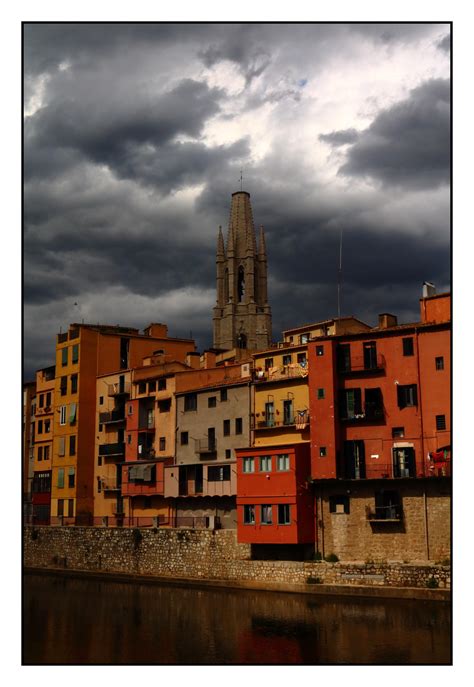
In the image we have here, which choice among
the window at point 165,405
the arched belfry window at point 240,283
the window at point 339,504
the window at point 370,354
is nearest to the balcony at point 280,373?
the window at point 370,354

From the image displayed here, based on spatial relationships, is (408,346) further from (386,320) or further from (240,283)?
(240,283)

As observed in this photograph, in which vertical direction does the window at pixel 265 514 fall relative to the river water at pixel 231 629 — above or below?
above

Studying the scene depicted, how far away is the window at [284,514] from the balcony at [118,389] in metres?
21.3

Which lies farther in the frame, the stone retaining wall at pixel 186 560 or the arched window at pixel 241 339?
the arched window at pixel 241 339

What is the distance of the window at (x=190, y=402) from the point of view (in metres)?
55.5

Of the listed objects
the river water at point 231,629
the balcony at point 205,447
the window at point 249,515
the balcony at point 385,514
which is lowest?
the river water at point 231,629

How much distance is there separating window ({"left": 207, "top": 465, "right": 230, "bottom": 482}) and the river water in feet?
28.9

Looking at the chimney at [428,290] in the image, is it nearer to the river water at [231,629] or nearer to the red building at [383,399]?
the red building at [383,399]

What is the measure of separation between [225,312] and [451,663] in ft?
421

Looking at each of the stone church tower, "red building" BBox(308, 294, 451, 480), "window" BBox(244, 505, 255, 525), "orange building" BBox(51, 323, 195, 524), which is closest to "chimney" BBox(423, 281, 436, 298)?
"red building" BBox(308, 294, 451, 480)

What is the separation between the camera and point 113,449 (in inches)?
2453

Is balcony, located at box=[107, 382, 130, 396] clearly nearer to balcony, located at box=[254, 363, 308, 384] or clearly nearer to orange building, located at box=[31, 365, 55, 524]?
orange building, located at box=[31, 365, 55, 524]

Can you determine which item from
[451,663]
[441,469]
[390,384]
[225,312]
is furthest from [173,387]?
[225,312]

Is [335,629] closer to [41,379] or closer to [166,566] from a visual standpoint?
[166,566]
